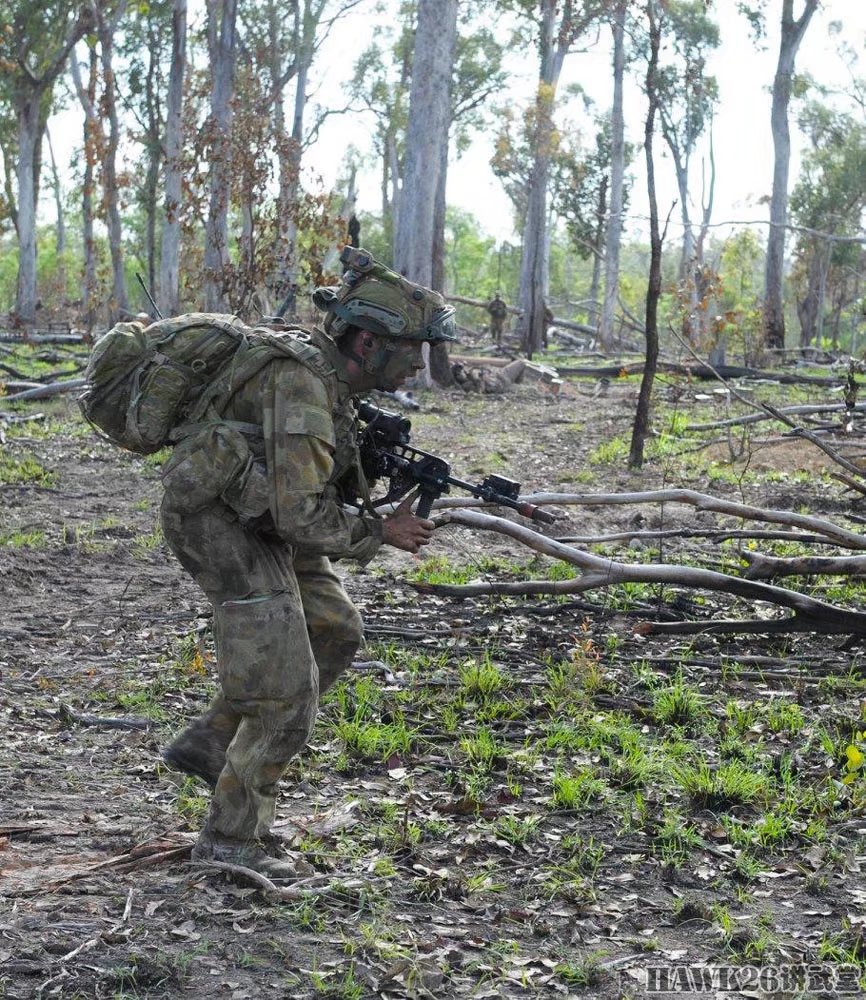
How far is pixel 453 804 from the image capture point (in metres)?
4.44

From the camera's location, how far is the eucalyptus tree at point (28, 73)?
101ft

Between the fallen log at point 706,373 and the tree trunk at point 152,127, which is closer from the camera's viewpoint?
the fallen log at point 706,373

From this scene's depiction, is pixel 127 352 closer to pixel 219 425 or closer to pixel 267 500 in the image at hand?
pixel 219 425

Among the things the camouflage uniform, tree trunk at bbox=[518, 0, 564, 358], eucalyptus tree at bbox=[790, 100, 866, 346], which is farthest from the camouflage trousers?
eucalyptus tree at bbox=[790, 100, 866, 346]

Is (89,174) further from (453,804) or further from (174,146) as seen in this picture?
(453,804)

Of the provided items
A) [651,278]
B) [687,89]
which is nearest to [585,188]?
[687,89]

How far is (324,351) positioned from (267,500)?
0.51 m

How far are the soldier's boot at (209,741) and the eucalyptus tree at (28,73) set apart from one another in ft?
89.9

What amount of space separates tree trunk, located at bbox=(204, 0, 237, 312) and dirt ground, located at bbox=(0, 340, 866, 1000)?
9583 mm

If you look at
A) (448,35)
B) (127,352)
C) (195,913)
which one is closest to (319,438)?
(127,352)

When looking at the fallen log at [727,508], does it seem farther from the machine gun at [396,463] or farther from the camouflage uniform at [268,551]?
the camouflage uniform at [268,551]

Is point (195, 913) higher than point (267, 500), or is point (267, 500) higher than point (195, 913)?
point (267, 500)

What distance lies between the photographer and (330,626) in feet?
13.6

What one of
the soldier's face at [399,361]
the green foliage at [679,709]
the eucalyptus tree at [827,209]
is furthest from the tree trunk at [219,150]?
the eucalyptus tree at [827,209]
